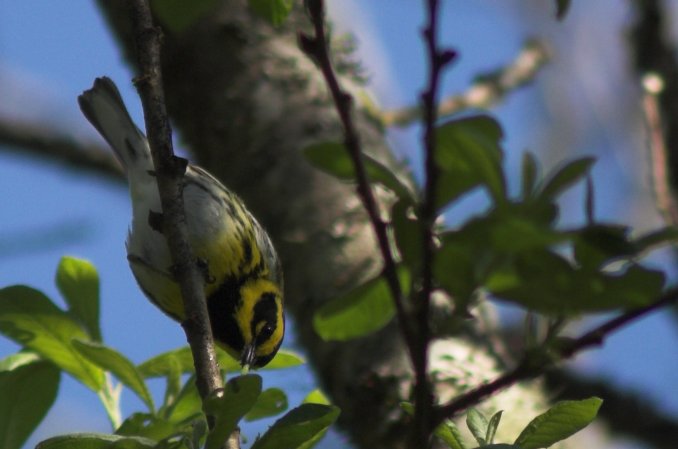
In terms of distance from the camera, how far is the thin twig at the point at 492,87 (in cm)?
427

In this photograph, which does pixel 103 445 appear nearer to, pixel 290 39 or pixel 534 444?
pixel 534 444

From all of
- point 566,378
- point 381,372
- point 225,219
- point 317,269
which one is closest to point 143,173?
point 225,219

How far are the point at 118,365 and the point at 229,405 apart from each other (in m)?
0.43

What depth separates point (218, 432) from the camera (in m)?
1.05

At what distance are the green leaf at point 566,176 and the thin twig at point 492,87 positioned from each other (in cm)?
329

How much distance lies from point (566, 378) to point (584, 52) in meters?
7.70

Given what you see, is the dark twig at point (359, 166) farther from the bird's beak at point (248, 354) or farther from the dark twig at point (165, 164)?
the bird's beak at point (248, 354)

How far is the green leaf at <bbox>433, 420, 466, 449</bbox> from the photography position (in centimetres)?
109

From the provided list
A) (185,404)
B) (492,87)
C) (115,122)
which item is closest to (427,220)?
(185,404)

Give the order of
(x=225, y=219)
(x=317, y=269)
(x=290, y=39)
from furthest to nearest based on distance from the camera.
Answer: (x=290, y=39), (x=225, y=219), (x=317, y=269)

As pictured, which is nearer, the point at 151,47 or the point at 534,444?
the point at 534,444

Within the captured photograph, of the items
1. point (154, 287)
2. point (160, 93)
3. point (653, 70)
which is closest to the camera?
point (160, 93)

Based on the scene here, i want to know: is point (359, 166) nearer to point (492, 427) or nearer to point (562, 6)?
point (562, 6)

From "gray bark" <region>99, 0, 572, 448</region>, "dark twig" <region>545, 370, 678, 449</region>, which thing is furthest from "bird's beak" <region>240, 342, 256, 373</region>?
"dark twig" <region>545, 370, 678, 449</region>
